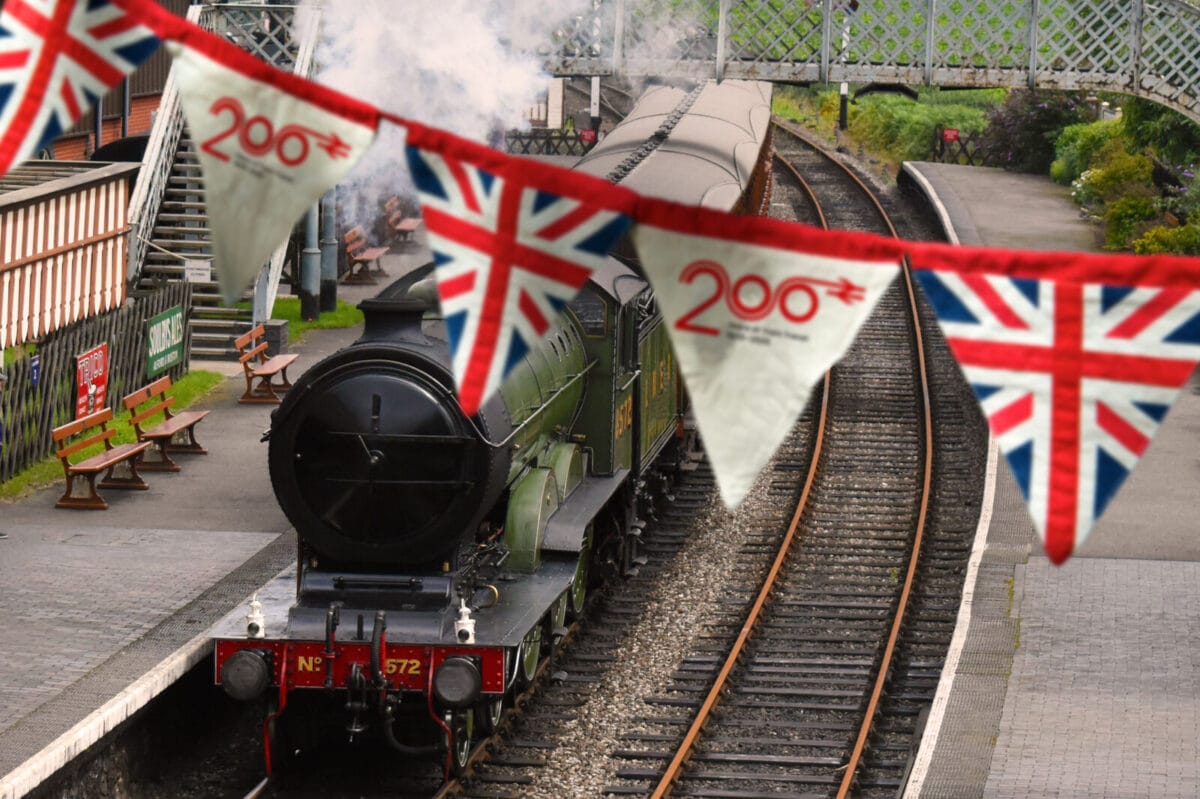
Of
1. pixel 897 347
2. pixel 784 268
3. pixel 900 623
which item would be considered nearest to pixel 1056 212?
pixel 897 347

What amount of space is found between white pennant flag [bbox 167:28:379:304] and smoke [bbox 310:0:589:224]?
1364 centimetres

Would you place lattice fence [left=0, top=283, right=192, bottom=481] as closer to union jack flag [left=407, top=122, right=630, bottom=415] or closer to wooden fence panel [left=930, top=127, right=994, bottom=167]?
union jack flag [left=407, top=122, right=630, bottom=415]

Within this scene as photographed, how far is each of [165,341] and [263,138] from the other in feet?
51.6

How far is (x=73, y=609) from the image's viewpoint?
509 inches

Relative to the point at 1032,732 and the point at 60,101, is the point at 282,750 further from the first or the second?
the point at 60,101

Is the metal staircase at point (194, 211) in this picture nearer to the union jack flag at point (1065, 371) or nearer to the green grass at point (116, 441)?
the green grass at point (116, 441)

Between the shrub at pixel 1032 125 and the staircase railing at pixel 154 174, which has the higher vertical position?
the shrub at pixel 1032 125

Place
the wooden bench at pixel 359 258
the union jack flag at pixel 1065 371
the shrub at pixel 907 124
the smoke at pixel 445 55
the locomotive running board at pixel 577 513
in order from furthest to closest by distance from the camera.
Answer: the shrub at pixel 907 124 → the wooden bench at pixel 359 258 → the smoke at pixel 445 55 → the locomotive running board at pixel 577 513 → the union jack flag at pixel 1065 371

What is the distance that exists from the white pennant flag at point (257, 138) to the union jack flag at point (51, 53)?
0.71 ft

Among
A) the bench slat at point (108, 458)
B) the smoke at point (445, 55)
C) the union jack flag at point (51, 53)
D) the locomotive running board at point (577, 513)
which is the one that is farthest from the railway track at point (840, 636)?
the union jack flag at point (51, 53)

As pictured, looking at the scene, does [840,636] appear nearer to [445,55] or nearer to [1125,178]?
[445,55]

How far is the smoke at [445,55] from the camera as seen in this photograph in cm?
1941

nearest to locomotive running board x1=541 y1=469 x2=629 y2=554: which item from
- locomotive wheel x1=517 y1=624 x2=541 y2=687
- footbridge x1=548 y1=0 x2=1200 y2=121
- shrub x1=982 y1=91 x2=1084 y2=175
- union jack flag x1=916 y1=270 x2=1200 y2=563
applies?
locomotive wheel x1=517 y1=624 x2=541 y2=687

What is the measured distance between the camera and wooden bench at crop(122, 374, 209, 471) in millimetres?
17234
